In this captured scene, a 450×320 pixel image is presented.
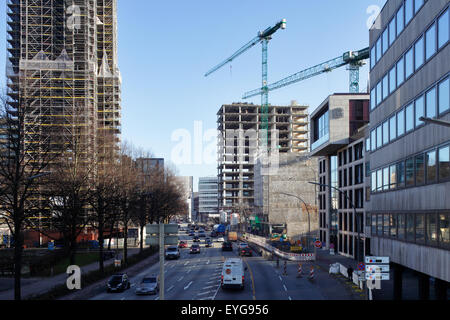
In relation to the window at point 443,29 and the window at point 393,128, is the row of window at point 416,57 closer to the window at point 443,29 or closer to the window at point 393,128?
the window at point 443,29

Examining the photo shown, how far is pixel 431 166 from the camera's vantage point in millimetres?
20375

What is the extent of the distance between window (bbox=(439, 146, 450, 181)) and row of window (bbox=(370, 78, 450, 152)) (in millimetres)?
1576

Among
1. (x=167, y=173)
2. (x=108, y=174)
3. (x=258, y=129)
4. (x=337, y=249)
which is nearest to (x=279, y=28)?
(x=258, y=129)

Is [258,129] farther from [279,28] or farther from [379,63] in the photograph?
[379,63]

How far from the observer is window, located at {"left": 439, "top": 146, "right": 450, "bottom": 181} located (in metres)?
18.4

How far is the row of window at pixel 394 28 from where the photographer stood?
22395 millimetres

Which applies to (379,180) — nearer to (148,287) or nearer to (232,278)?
(232,278)

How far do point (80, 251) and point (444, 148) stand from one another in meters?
60.5

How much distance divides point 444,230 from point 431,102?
5663 mm

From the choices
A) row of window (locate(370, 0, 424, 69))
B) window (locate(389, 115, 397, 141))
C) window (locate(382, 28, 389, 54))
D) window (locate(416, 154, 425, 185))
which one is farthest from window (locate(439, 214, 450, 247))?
window (locate(382, 28, 389, 54))

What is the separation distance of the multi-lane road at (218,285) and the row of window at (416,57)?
14.2 m

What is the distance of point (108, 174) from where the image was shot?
46469 mm

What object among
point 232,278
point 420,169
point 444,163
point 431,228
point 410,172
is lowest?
point 232,278

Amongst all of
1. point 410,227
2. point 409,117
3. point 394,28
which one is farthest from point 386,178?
point 394,28
